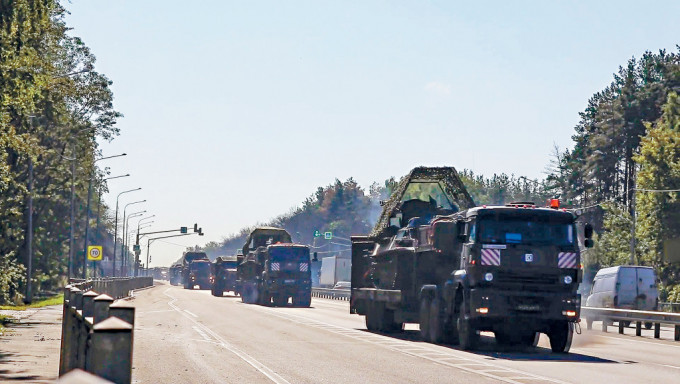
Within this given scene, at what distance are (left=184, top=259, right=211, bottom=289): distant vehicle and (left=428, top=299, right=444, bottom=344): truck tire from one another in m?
85.1

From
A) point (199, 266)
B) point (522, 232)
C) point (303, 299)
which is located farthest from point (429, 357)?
point (199, 266)

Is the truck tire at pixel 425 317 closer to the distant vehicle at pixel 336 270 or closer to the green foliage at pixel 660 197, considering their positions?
the green foliage at pixel 660 197

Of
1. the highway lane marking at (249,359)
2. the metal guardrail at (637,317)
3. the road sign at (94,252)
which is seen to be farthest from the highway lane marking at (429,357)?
the road sign at (94,252)

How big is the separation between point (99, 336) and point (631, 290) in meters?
35.9

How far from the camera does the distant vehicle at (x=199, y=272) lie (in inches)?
4294

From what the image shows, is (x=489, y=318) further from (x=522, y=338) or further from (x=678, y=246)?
(x=678, y=246)

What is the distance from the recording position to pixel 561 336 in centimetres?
2344

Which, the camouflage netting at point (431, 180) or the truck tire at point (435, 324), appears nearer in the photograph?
the truck tire at point (435, 324)

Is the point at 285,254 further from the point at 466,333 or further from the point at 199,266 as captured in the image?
the point at 199,266

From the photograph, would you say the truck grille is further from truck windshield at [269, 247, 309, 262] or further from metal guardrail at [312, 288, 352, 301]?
metal guardrail at [312, 288, 352, 301]

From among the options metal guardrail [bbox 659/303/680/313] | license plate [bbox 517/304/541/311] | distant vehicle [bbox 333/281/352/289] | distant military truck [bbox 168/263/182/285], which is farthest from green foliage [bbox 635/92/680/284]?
distant military truck [bbox 168/263/182/285]

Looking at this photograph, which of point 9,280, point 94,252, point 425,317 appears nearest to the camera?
point 425,317

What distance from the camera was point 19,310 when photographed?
41.8 metres

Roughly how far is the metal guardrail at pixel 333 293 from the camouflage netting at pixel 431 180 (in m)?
42.9
